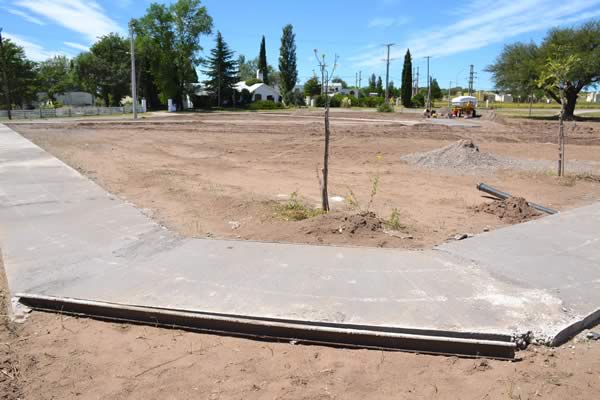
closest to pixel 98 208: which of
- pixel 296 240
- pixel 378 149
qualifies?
pixel 296 240

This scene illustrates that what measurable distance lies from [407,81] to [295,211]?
80.2 meters

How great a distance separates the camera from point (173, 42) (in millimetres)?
64188

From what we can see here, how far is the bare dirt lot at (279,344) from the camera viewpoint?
324 centimetres

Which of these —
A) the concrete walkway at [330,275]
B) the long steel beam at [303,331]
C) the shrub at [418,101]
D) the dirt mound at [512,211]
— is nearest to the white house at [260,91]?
the shrub at [418,101]

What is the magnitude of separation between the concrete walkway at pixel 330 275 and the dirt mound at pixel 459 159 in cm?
810

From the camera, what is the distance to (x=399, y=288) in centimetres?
450

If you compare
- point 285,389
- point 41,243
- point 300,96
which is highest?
point 300,96

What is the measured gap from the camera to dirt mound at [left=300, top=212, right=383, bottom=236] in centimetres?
652

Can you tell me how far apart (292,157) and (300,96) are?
240ft

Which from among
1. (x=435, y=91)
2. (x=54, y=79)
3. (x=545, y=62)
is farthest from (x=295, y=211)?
(x=435, y=91)

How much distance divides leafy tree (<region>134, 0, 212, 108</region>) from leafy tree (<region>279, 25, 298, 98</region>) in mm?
25094

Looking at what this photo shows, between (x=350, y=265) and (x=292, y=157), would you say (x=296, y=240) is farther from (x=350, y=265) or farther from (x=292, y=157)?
(x=292, y=157)

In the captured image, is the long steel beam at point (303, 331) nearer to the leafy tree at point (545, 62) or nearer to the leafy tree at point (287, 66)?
the leafy tree at point (545, 62)

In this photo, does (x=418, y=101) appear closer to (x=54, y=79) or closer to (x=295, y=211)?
(x=54, y=79)
